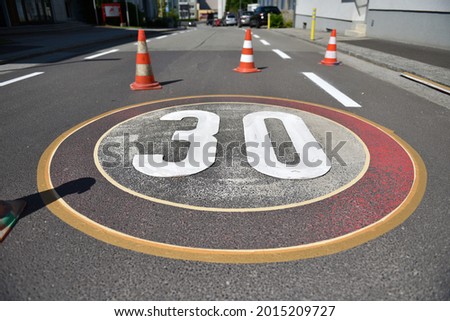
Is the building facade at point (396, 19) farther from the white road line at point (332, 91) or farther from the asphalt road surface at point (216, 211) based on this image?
the asphalt road surface at point (216, 211)

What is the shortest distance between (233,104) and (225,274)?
3958mm

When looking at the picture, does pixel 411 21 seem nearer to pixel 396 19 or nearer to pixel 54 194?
pixel 396 19

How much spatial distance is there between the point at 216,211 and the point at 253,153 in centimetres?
125

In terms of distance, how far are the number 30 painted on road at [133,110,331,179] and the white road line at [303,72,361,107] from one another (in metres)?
1.45

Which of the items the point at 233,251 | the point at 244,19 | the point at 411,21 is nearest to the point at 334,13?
the point at 411,21

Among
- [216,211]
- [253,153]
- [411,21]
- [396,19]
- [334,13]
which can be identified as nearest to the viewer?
[216,211]

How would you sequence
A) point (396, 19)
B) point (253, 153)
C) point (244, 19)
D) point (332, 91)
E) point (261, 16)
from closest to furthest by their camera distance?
→ point (253, 153) < point (332, 91) < point (396, 19) < point (261, 16) < point (244, 19)

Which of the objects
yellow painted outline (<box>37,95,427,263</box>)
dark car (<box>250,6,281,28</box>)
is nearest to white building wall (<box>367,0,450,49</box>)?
yellow painted outline (<box>37,95,427,263</box>)

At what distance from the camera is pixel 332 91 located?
681cm

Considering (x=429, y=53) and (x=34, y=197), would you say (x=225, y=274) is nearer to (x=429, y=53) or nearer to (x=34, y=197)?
(x=34, y=197)

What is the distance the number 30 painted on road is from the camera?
11.1 ft

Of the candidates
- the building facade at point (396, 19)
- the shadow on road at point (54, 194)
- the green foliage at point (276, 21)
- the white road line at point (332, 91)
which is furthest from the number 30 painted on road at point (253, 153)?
the green foliage at point (276, 21)

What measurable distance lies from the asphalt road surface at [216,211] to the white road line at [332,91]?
0.11 metres

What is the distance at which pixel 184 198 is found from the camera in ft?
9.53
